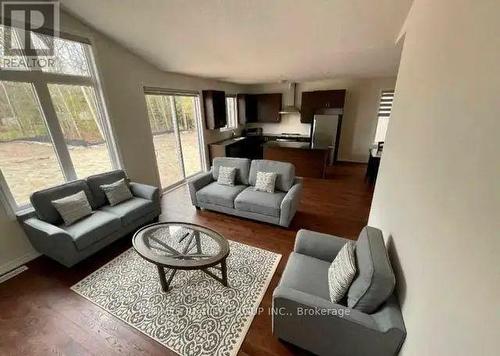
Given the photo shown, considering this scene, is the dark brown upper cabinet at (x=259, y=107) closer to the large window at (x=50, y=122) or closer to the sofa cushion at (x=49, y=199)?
the large window at (x=50, y=122)

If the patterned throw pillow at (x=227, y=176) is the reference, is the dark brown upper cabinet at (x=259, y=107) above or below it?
above

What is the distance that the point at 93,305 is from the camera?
2014mm

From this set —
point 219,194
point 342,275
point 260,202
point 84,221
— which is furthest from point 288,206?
point 84,221

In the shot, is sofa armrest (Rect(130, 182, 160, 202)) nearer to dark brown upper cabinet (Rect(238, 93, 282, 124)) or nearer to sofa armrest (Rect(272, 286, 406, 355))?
sofa armrest (Rect(272, 286, 406, 355))

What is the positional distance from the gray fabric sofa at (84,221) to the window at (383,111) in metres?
6.12

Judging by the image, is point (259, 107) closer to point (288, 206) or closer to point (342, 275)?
point (288, 206)

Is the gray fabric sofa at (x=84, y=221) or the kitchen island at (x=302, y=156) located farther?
the kitchen island at (x=302, y=156)

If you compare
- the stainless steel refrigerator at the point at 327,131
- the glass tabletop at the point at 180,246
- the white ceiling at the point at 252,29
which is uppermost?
the white ceiling at the point at 252,29

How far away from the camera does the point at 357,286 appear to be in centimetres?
138

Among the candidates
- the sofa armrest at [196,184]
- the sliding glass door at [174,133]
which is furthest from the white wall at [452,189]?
the sliding glass door at [174,133]

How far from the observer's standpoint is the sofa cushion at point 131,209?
9.30 feet

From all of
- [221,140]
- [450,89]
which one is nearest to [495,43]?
[450,89]

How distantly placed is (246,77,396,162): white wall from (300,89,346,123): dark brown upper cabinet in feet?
1.56

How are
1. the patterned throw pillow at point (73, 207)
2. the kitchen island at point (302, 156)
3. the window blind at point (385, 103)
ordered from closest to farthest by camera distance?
the patterned throw pillow at point (73, 207) → the kitchen island at point (302, 156) → the window blind at point (385, 103)
